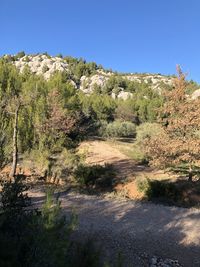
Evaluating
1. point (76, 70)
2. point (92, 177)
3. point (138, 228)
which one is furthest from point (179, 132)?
point (76, 70)

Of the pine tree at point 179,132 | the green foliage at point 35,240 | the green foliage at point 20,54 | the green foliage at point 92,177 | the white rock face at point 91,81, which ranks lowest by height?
the green foliage at point 92,177

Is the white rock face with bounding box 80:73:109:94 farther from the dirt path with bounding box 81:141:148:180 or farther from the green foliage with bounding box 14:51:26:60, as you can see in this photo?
the dirt path with bounding box 81:141:148:180

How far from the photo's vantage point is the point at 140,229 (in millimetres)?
11625

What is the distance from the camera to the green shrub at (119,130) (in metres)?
48.9

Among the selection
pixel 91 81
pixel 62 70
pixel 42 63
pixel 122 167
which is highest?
pixel 42 63

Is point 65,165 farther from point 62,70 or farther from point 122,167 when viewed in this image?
point 62,70

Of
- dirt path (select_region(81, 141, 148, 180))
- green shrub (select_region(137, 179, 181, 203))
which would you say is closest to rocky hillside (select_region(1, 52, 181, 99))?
dirt path (select_region(81, 141, 148, 180))

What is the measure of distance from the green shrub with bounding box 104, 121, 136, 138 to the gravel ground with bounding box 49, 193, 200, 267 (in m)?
33.9

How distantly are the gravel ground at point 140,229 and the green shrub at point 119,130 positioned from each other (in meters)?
33.9

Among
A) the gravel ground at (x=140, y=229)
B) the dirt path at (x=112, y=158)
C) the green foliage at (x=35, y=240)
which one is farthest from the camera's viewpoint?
the dirt path at (x=112, y=158)

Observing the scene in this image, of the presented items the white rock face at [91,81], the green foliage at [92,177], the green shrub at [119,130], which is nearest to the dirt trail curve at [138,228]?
the green foliage at [92,177]

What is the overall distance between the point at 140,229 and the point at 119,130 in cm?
3831

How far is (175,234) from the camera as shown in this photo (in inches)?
456

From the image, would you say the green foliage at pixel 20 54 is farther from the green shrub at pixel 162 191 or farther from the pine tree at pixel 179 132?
the green shrub at pixel 162 191
